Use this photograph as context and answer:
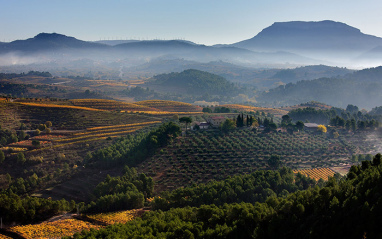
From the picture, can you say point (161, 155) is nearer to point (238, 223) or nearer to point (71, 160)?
point (71, 160)

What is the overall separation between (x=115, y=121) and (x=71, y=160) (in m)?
29.4

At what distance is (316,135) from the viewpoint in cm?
8406

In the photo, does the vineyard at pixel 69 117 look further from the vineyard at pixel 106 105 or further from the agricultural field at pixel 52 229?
the agricultural field at pixel 52 229

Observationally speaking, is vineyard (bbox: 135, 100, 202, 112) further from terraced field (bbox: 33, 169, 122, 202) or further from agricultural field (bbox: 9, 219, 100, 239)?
agricultural field (bbox: 9, 219, 100, 239)

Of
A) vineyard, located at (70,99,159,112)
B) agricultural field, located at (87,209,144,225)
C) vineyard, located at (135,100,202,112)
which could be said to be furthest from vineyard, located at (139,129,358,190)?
vineyard, located at (135,100,202,112)

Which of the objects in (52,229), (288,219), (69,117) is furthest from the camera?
(69,117)

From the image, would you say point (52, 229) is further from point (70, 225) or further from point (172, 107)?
point (172, 107)

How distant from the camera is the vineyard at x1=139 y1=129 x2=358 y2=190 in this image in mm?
58906

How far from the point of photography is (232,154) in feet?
214

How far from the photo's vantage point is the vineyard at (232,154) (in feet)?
193

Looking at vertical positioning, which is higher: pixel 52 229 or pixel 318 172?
pixel 52 229

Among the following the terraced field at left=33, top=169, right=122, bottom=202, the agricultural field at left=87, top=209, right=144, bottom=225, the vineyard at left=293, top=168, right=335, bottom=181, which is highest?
the vineyard at left=293, top=168, right=335, bottom=181

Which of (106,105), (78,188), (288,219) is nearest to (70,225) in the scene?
(78,188)

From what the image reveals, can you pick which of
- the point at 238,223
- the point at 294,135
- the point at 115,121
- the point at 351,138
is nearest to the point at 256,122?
the point at 294,135
